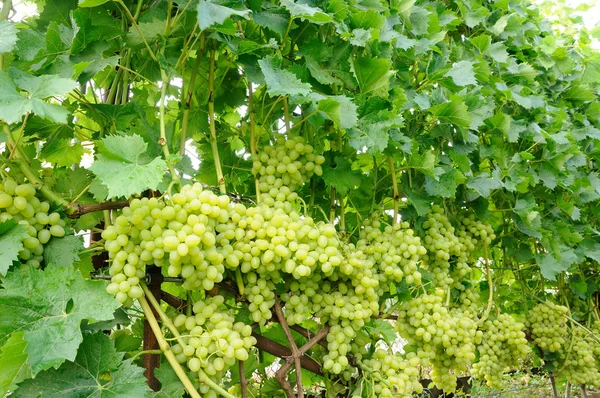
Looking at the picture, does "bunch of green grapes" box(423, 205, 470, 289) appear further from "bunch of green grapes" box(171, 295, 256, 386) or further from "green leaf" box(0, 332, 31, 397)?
"green leaf" box(0, 332, 31, 397)

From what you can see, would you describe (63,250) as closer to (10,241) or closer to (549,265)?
(10,241)

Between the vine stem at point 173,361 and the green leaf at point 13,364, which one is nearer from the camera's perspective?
the green leaf at point 13,364

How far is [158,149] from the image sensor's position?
122cm

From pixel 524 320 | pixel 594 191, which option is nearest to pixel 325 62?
pixel 524 320

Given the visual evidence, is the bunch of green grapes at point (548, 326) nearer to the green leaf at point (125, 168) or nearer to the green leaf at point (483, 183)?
the green leaf at point (483, 183)

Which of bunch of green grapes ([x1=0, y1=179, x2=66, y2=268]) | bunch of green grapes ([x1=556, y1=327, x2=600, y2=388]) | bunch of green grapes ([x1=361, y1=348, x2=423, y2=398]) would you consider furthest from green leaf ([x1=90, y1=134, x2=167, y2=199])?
bunch of green grapes ([x1=556, y1=327, x2=600, y2=388])

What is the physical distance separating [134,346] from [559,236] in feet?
6.91

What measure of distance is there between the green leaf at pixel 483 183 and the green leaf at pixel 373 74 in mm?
799

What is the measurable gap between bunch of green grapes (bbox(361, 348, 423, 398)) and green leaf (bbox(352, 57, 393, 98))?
774mm

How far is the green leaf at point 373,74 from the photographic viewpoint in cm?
135

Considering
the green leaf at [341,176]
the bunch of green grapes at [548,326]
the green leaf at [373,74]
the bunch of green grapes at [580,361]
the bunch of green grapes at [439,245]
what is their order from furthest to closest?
the bunch of green grapes at [580,361] < the bunch of green grapes at [548,326] < the bunch of green grapes at [439,245] < the green leaf at [341,176] < the green leaf at [373,74]

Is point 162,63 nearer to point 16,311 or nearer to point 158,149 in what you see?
point 158,149

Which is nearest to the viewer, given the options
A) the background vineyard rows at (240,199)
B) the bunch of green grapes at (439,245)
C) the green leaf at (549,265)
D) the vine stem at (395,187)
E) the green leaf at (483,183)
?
the background vineyard rows at (240,199)

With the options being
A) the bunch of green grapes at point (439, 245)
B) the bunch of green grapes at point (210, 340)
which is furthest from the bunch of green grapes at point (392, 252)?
the bunch of green grapes at point (210, 340)
